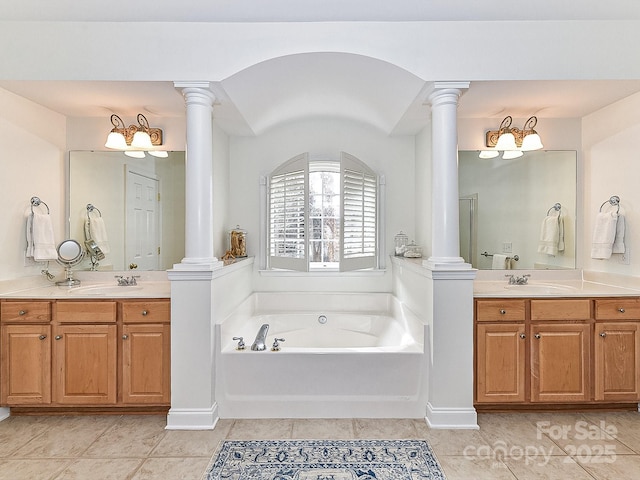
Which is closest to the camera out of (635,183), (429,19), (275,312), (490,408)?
(429,19)

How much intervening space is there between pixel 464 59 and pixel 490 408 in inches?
93.6

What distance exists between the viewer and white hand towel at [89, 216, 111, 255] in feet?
11.6

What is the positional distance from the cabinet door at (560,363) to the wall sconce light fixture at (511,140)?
5.13ft

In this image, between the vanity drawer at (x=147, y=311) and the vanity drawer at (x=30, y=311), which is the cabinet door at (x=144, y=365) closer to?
the vanity drawer at (x=147, y=311)

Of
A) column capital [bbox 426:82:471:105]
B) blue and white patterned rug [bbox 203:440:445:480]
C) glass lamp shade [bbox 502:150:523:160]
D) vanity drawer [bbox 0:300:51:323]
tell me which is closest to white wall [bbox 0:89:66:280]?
vanity drawer [bbox 0:300:51:323]

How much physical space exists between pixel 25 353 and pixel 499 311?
3.23 metres

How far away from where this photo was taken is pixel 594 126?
3.44m

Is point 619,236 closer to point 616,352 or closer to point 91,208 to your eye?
point 616,352

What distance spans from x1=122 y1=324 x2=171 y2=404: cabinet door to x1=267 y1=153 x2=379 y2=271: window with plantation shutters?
138cm

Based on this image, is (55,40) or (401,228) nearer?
(55,40)

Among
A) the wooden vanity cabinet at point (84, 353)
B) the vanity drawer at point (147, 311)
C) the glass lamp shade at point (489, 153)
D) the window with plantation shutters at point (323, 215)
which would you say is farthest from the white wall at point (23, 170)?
the glass lamp shade at point (489, 153)

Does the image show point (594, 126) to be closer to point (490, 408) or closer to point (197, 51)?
point (490, 408)

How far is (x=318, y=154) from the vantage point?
4039 mm

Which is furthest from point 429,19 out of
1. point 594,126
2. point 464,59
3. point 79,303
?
point 79,303
